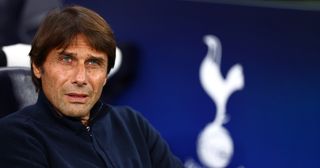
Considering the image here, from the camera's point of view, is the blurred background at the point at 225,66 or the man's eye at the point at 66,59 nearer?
the man's eye at the point at 66,59

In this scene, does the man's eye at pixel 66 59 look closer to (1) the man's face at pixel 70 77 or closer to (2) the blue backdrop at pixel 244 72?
(1) the man's face at pixel 70 77

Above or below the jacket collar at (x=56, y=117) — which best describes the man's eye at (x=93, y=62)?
above

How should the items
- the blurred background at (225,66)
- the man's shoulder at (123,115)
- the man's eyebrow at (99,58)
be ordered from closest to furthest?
the man's eyebrow at (99,58) < the man's shoulder at (123,115) < the blurred background at (225,66)

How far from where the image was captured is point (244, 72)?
8.79 ft

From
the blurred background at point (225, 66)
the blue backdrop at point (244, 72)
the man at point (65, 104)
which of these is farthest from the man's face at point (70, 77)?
Answer: the blue backdrop at point (244, 72)

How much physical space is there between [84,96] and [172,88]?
92 cm

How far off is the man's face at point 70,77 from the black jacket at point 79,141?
0.08 feet

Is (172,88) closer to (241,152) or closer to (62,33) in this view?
(241,152)

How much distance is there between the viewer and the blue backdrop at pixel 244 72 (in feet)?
8.59

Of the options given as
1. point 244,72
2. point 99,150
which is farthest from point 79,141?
point 244,72

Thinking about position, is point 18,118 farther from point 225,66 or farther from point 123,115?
point 225,66

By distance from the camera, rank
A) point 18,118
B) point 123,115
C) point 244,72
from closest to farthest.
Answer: point 18,118
point 123,115
point 244,72

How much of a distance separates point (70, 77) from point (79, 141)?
0.49ft

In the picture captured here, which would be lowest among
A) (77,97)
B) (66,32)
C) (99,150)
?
→ (99,150)
